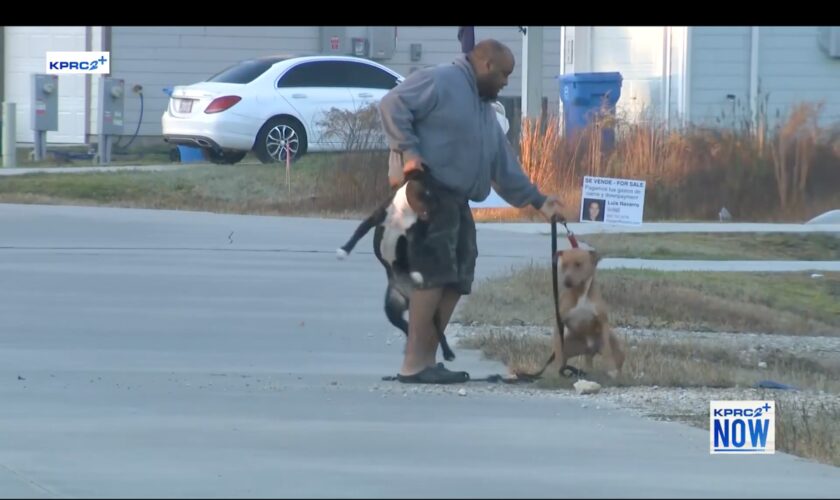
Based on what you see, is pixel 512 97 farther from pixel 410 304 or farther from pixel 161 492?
pixel 161 492

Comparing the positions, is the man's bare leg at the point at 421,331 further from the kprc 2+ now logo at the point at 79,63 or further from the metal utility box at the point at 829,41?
the kprc 2+ now logo at the point at 79,63

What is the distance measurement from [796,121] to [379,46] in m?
9.56

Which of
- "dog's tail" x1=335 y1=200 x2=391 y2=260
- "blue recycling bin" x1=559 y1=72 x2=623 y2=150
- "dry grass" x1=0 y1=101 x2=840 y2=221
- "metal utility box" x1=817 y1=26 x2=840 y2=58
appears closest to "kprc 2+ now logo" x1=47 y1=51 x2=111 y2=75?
"dry grass" x1=0 y1=101 x2=840 y2=221

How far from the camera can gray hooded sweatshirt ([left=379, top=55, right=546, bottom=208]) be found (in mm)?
8023

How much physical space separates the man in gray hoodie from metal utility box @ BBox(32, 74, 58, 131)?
16024 millimetres

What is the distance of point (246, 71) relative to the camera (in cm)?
2070

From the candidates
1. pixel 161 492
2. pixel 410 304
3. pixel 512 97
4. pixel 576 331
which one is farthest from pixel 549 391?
pixel 512 97

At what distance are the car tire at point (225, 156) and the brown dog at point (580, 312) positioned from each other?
1248 cm

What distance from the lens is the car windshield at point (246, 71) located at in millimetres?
20500

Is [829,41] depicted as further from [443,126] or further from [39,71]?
[443,126]

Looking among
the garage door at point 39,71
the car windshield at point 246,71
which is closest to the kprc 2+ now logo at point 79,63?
the garage door at point 39,71

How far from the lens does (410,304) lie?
328 inches

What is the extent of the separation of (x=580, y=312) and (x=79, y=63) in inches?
738
